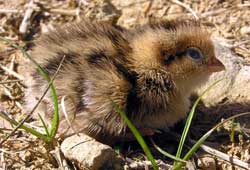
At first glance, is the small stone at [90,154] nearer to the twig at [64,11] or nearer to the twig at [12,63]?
the twig at [12,63]

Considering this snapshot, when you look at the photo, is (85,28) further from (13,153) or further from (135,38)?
(13,153)

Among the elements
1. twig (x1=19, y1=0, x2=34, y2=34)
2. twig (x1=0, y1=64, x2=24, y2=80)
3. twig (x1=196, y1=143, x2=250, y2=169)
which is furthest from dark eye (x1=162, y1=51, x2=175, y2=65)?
twig (x1=19, y1=0, x2=34, y2=34)

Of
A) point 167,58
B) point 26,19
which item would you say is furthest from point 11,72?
point 167,58

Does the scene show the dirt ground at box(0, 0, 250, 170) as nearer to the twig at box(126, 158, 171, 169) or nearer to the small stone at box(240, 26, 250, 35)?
the small stone at box(240, 26, 250, 35)

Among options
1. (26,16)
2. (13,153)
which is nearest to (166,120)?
(13,153)

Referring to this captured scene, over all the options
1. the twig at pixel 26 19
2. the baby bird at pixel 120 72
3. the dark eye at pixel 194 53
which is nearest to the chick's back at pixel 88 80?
the baby bird at pixel 120 72

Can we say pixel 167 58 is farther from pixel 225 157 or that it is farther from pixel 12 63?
pixel 12 63
